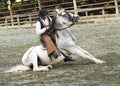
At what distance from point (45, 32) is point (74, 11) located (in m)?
17.5

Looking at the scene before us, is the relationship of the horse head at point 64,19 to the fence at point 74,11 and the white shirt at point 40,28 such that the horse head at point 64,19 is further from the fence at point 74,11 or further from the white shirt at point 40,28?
the fence at point 74,11

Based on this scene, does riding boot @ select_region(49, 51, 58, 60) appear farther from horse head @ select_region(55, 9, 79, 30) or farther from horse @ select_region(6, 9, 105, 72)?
horse head @ select_region(55, 9, 79, 30)

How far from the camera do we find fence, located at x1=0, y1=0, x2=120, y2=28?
79.8 feet

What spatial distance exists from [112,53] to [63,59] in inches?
71.5

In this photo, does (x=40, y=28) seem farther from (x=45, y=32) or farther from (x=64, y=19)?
(x=64, y=19)

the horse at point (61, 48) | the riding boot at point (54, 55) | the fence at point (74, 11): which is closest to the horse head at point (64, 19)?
the horse at point (61, 48)

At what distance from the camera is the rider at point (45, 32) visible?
8320mm

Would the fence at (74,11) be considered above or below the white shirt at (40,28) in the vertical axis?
below

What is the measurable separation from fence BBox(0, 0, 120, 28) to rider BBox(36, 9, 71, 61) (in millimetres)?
15180

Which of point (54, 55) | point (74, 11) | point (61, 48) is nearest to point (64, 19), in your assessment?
point (61, 48)

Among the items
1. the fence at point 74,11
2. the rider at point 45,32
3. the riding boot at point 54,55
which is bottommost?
the fence at point 74,11

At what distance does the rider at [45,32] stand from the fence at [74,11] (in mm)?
Answer: 15180

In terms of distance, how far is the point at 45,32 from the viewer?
27.7 ft

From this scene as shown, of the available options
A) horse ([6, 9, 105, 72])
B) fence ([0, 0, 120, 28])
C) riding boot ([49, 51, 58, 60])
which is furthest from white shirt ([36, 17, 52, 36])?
fence ([0, 0, 120, 28])
